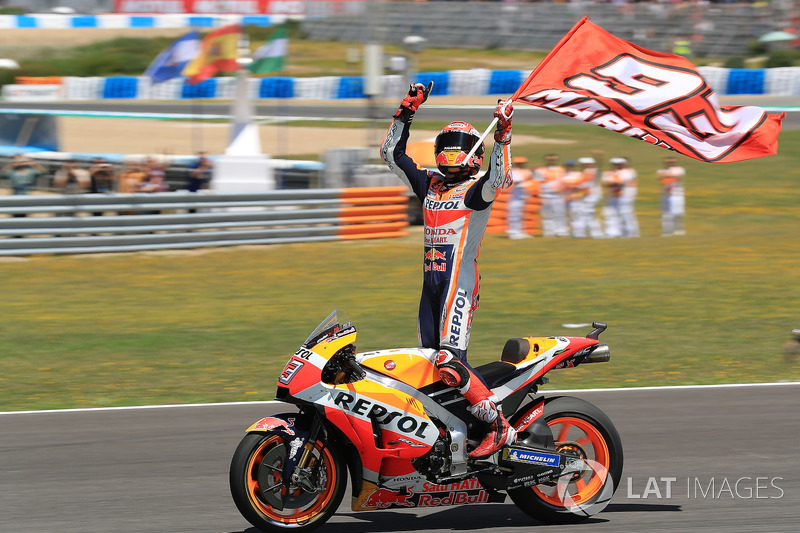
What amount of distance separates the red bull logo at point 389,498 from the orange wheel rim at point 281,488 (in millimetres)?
228

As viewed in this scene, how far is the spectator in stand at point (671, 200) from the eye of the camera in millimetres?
21281

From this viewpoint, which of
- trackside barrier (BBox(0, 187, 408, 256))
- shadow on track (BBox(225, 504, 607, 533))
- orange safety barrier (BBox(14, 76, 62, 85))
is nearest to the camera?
shadow on track (BBox(225, 504, 607, 533))

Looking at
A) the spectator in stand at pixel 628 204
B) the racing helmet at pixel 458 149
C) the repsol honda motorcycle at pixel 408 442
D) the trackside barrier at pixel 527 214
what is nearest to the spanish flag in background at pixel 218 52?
the trackside barrier at pixel 527 214

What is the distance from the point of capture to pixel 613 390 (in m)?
8.88

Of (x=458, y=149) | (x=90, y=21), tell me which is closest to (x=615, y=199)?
(x=458, y=149)

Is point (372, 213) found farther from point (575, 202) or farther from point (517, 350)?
point (517, 350)

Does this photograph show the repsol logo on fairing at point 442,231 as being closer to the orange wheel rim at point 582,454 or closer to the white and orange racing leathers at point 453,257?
the white and orange racing leathers at point 453,257

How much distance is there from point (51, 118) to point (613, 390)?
20.7 meters

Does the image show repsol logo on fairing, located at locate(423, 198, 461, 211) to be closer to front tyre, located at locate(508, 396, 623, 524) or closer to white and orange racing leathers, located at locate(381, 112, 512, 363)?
white and orange racing leathers, located at locate(381, 112, 512, 363)

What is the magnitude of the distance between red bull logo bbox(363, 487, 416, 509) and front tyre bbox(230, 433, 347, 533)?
174 mm

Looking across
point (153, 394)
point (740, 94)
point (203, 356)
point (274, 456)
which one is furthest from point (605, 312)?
point (740, 94)

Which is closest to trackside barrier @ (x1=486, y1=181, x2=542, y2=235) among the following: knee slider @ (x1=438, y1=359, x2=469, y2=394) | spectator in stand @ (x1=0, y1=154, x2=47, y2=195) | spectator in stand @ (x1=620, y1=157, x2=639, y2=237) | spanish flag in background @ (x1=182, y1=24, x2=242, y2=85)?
spectator in stand @ (x1=620, y1=157, x2=639, y2=237)

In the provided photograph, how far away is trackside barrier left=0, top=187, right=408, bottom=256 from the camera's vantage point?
17.5m

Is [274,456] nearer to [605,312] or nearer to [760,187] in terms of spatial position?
[605,312]
